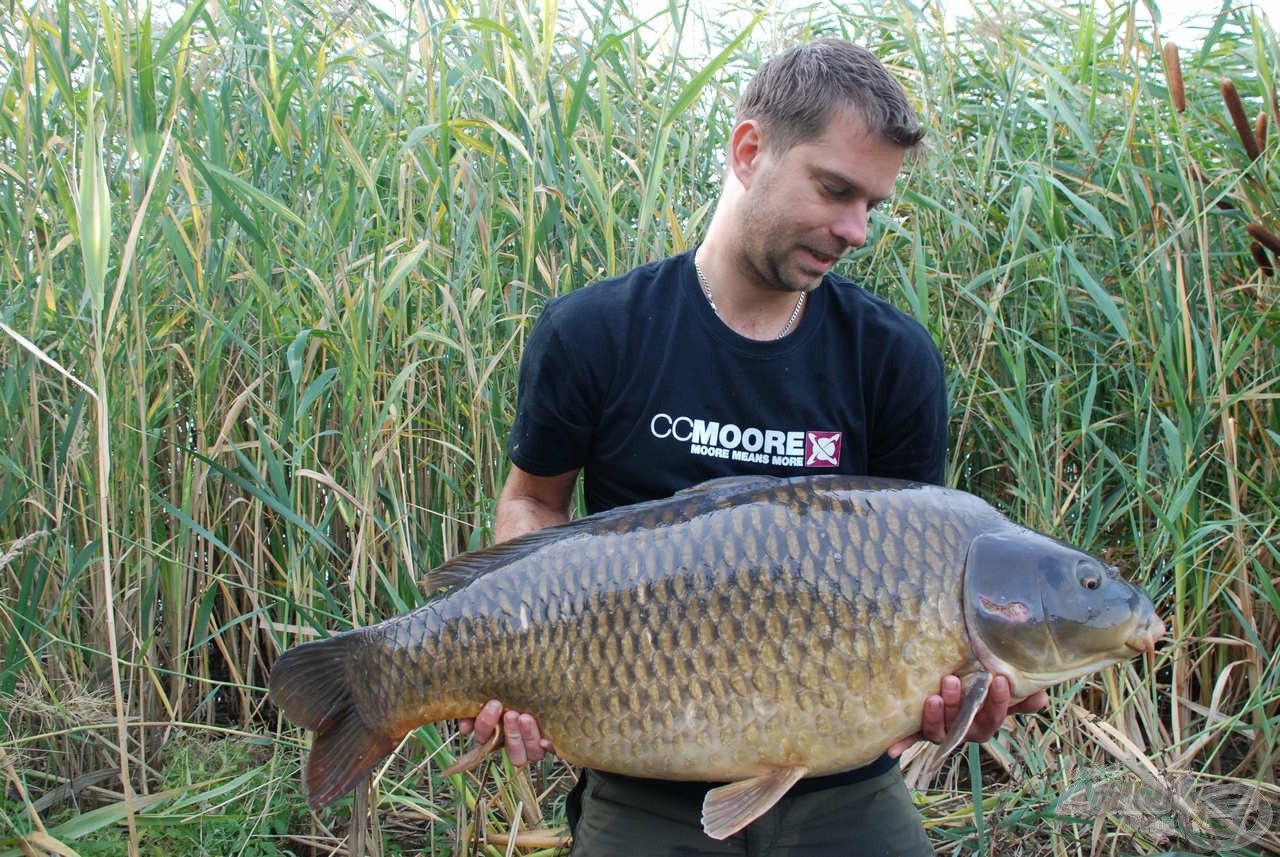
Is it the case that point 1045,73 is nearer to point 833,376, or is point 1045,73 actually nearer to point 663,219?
point 663,219

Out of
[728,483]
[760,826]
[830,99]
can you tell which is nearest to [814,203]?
[830,99]

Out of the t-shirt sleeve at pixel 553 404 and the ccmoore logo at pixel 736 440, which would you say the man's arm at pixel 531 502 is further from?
the ccmoore logo at pixel 736 440

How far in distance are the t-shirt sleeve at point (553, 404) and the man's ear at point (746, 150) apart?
35 centimetres

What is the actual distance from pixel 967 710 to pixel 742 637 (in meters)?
0.27

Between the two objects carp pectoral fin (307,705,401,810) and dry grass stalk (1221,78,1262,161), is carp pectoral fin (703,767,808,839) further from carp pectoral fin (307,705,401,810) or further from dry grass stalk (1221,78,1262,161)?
dry grass stalk (1221,78,1262,161)

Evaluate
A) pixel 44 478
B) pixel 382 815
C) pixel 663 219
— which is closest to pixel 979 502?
pixel 663 219

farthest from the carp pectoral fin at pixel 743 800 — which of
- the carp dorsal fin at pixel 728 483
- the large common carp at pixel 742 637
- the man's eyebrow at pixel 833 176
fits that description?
the man's eyebrow at pixel 833 176

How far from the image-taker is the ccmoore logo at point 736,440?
1.64 meters

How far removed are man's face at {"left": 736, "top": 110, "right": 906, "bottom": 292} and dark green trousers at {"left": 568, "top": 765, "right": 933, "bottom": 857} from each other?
72 centimetres

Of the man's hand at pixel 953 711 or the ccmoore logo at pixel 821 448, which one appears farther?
the ccmoore logo at pixel 821 448

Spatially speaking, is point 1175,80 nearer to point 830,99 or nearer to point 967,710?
point 830,99

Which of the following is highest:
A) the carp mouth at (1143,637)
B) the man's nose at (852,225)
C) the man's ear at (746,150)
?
the man's ear at (746,150)

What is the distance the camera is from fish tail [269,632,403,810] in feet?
4.75

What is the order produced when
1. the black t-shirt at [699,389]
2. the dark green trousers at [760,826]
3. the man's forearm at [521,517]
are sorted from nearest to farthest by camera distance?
1. the dark green trousers at [760,826]
2. the black t-shirt at [699,389]
3. the man's forearm at [521,517]
